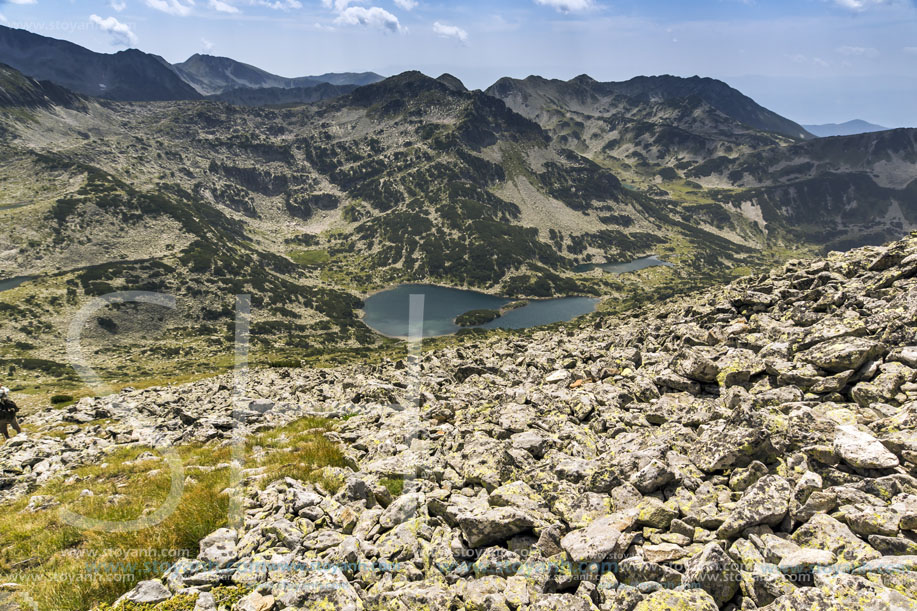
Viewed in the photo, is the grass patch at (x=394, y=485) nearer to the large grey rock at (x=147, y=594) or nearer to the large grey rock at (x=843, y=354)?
the large grey rock at (x=147, y=594)

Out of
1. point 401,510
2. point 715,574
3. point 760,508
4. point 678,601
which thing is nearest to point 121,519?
point 401,510

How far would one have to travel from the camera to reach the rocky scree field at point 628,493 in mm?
7195

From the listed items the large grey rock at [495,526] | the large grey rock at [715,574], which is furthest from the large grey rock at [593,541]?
the large grey rock at [715,574]

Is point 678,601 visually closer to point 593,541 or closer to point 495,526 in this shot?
point 593,541

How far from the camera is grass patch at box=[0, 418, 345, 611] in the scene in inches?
341

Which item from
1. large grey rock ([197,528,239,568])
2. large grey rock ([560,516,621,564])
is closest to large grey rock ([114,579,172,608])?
large grey rock ([197,528,239,568])

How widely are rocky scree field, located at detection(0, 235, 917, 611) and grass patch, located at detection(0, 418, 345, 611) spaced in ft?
0.98

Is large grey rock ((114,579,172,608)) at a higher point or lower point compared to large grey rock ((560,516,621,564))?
lower

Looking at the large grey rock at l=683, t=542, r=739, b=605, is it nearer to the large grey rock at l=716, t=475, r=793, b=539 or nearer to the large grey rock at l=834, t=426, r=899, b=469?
the large grey rock at l=716, t=475, r=793, b=539

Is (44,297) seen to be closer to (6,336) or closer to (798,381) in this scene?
(6,336)

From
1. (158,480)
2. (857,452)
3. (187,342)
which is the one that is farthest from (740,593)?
(187,342)

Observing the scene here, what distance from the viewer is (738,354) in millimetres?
15852

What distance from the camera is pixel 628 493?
970 centimetres

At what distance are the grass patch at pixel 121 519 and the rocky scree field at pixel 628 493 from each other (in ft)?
0.98
